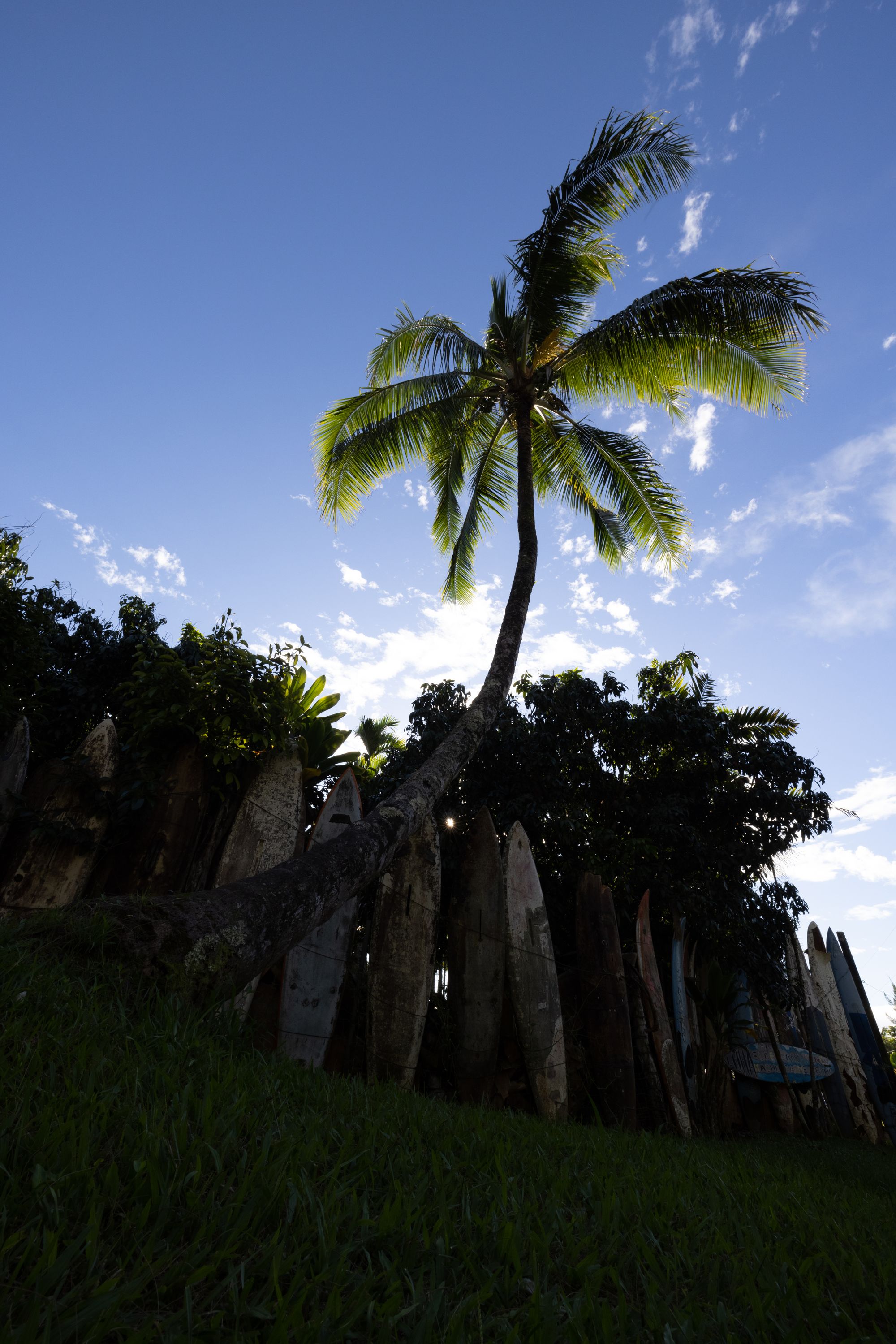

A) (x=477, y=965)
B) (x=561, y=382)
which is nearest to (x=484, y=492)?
(x=561, y=382)

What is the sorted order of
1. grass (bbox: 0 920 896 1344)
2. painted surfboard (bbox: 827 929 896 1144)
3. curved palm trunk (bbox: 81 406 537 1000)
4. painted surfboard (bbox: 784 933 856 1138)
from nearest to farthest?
1. grass (bbox: 0 920 896 1344)
2. curved palm trunk (bbox: 81 406 537 1000)
3. painted surfboard (bbox: 784 933 856 1138)
4. painted surfboard (bbox: 827 929 896 1144)

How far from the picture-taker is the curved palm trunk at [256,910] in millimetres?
2334

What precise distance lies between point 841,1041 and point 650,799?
3.39 m

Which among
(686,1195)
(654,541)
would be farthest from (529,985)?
(654,541)

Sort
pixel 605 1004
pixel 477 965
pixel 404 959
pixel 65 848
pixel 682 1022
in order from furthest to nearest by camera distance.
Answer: pixel 682 1022, pixel 605 1004, pixel 477 965, pixel 404 959, pixel 65 848

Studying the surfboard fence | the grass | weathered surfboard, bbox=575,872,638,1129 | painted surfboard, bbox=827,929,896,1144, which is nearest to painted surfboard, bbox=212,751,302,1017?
the surfboard fence

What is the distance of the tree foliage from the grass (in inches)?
227

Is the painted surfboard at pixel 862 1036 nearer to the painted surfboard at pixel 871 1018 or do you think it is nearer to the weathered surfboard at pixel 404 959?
the painted surfboard at pixel 871 1018

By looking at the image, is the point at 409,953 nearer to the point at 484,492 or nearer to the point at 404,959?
the point at 404,959

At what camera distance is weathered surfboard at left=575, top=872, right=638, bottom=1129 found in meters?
4.30

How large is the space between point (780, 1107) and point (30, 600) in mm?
8147

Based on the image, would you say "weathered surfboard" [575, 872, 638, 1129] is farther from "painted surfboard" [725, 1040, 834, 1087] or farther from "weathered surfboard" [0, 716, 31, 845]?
"weathered surfboard" [0, 716, 31, 845]

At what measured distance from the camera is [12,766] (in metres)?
3.95

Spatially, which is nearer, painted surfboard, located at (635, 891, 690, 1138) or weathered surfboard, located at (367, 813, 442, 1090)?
weathered surfboard, located at (367, 813, 442, 1090)
